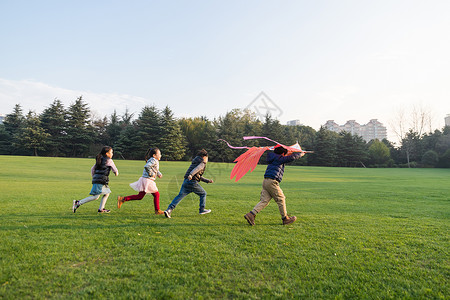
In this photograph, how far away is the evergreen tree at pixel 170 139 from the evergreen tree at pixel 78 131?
14214 millimetres

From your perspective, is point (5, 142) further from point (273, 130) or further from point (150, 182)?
point (150, 182)

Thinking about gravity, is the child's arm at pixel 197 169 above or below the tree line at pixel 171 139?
below

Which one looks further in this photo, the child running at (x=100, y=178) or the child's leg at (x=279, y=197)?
the child running at (x=100, y=178)

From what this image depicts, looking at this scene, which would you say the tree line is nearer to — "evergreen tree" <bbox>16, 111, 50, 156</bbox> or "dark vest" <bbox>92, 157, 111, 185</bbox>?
"evergreen tree" <bbox>16, 111, 50, 156</bbox>

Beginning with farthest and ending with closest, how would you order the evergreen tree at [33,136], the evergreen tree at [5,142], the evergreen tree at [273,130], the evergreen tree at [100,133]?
1. the evergreen tree at [273,130]
2. the evergreen tree at [100,133]
3. the evergreen tree at [5,142]
4. the evergreen tree at [33,136]

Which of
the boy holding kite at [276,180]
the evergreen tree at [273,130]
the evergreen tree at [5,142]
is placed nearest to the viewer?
the boy holding kite at [276,180]

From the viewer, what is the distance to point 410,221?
6.76 meters

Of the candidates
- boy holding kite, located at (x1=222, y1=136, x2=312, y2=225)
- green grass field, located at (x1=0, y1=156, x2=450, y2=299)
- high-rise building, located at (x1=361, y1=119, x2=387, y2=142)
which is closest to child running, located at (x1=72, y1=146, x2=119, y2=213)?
green grass field, located at (x1=0, y1=156, x2=450, y2=299)

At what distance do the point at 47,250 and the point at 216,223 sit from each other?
3.29 meters

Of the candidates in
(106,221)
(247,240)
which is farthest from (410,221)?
(106,221)

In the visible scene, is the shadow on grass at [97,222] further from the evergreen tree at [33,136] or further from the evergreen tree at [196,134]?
the evergreen tree at [33,136]

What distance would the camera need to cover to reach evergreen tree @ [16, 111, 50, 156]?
160 feet

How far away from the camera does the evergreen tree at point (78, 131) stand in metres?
53.1

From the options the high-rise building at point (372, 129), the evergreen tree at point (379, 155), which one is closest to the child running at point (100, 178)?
the evergreen tree at point (379, 155)
